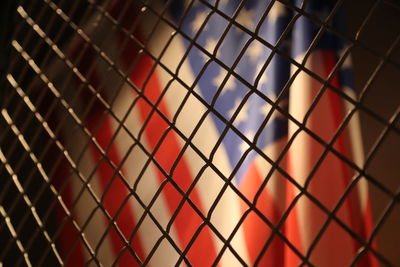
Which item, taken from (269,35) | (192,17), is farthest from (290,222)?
(192,17)

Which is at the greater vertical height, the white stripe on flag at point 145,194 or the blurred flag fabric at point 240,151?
the blurred flag fabric at point 240,151

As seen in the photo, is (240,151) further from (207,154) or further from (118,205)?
(118,205)

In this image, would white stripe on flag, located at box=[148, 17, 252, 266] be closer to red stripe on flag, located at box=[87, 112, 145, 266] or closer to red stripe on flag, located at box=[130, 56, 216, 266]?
red stripe on flag, located at box=[130, 56, 216, 266]

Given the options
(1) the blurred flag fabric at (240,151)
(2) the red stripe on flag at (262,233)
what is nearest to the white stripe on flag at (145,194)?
(1) the blurred flag fabric at (240,151)

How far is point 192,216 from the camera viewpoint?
900 millimetres

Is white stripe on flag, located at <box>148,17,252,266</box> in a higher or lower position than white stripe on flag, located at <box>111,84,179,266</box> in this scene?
higher

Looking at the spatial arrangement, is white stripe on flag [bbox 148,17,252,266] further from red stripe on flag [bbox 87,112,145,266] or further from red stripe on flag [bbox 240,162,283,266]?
red stripe on flag [bbox 87,112,145,266]

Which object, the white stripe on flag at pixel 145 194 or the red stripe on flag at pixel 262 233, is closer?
the red stripe on flag at pixel 262 233

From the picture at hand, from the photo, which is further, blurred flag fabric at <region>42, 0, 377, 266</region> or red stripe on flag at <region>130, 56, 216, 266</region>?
red stripe on flag at <region>130, 56, 216, 266</region>

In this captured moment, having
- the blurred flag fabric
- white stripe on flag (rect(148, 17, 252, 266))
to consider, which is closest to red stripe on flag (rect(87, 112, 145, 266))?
the blurred flag fabric

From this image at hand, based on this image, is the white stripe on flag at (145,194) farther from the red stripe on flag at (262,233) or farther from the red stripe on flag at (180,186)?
the red stripe on flag at (262,233)

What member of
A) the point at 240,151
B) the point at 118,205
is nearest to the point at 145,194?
the point at 118,205

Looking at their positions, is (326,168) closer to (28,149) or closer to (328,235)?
(328,235)

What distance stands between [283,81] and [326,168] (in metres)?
0.16
